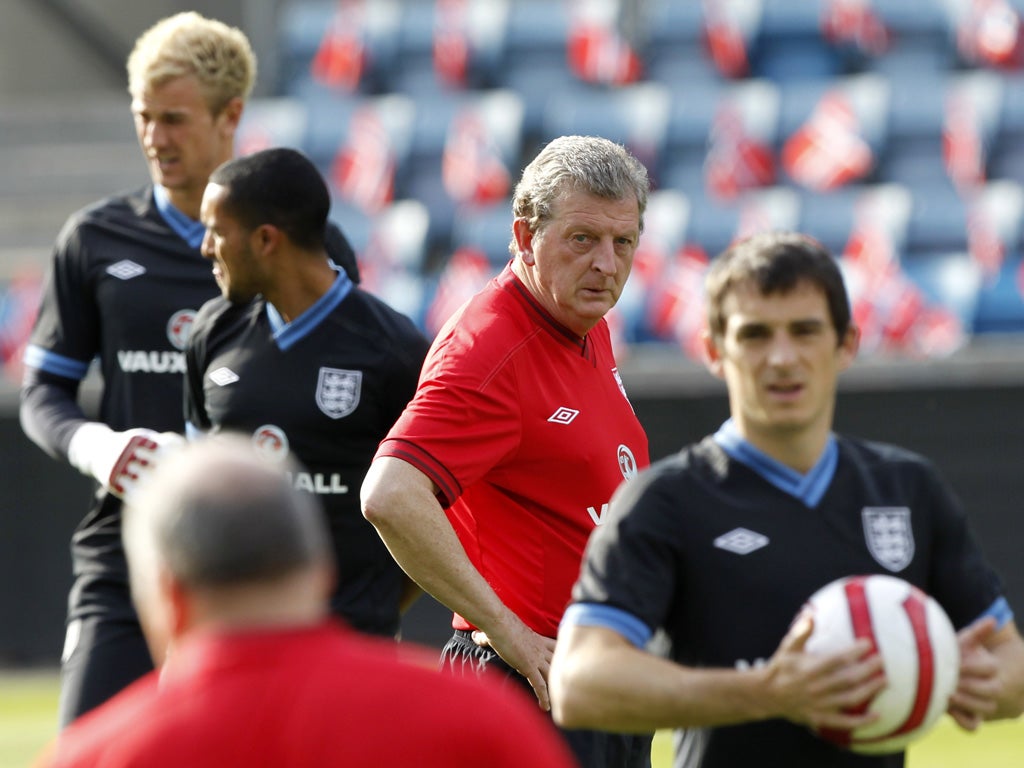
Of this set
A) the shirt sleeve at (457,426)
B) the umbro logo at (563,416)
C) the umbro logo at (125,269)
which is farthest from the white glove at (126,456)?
the umbro logo at (563,416)

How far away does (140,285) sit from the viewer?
511 centimetres

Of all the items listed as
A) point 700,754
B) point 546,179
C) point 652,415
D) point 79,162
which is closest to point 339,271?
point 546,179

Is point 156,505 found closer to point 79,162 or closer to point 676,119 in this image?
point 676,119

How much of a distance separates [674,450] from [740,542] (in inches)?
290

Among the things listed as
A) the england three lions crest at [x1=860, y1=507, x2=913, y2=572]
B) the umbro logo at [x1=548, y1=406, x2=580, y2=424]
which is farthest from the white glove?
the england three lions crest at [x1=860, y1=507, x2=913, y2=572]

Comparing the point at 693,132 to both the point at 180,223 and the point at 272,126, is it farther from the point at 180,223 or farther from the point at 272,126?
the point at 180,223

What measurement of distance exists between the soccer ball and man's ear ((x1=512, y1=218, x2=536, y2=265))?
1.60 meters

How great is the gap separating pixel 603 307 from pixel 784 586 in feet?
4.35

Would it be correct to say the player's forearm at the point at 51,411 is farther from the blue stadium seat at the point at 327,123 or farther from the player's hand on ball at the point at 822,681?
Result: the blue stadium seat at the point at 327,123

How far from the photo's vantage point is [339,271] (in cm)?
486

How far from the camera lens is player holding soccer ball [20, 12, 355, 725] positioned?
5.02m

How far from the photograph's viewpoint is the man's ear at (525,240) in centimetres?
427

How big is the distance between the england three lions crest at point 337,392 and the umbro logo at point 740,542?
1780 millimetres

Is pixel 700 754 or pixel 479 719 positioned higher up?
pixel 479 719
